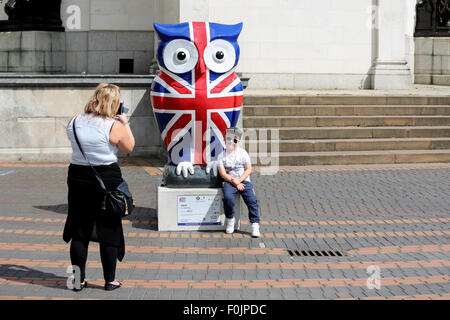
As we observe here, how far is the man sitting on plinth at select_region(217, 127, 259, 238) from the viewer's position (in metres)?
8.45

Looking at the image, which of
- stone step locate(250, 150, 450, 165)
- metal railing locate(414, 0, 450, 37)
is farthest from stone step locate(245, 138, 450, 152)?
metal railing locate(414, 0, 450, 37)

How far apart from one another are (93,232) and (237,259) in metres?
1.80

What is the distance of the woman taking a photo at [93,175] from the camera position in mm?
6309

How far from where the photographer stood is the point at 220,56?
336 inches

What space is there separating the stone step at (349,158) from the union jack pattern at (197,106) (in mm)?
4693

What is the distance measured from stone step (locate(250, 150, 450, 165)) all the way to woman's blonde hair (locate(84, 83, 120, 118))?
23.5 feet

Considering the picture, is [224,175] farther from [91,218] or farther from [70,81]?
[70,81]

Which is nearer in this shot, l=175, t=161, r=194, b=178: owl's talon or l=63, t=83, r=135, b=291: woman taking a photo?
l=63, t=83, r=135, b=291: woman taking a photo

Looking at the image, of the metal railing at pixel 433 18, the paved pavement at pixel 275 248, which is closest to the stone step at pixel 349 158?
the paved pavement at pixel 275 248

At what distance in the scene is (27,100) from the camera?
45.8ft

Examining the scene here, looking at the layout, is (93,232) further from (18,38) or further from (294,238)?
(18,38)

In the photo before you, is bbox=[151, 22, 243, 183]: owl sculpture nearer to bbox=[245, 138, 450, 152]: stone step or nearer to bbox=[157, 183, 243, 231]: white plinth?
bbox=[157, 183, 243, 231]: white plinth

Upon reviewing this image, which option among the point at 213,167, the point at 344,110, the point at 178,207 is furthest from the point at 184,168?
the point at 344,110
